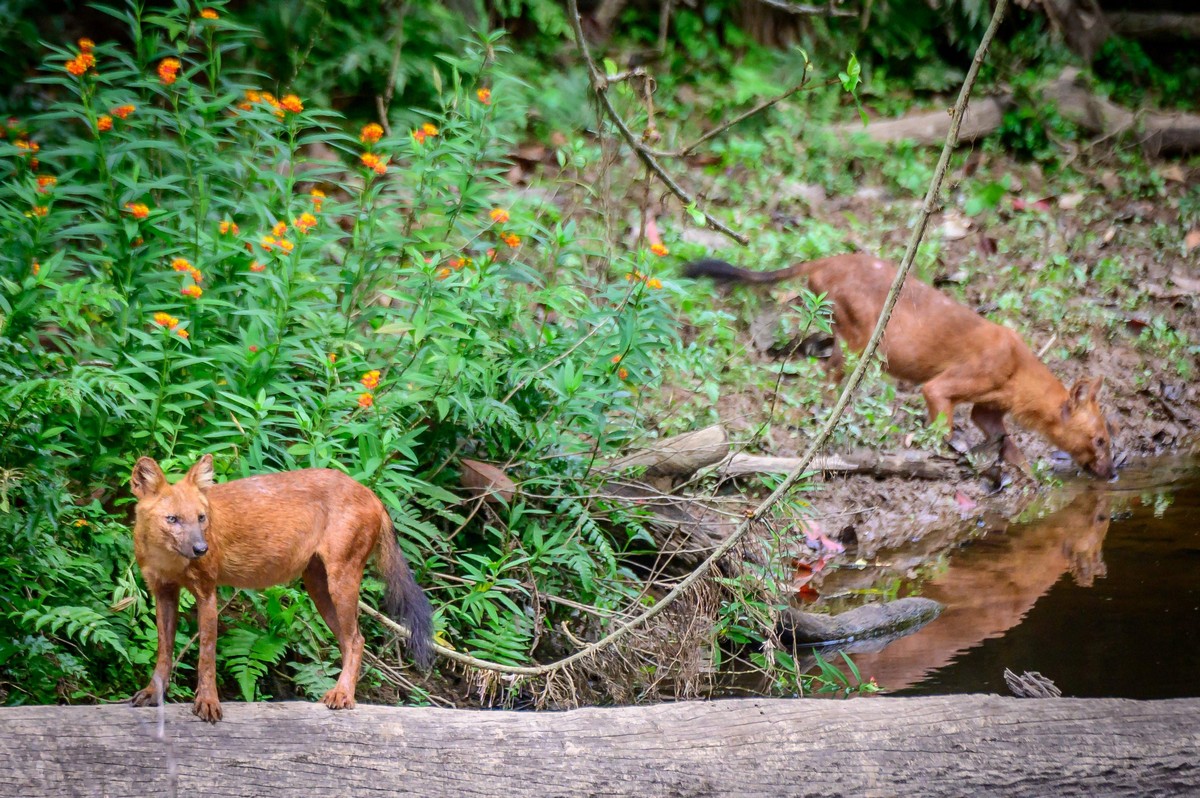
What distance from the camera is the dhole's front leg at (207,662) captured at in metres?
3.26

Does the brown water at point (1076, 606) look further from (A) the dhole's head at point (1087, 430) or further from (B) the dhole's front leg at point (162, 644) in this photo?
(B) the dhole's front leg at point (162, 644)

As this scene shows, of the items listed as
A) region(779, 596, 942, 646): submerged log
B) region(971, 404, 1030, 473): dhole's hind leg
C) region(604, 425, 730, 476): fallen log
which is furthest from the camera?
region(971, 404, 1030, 473): dhole's hind leg

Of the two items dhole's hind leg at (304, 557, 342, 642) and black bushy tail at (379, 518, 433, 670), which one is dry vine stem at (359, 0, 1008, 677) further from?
dhole's hind leg at (304, 557, 342, 642)

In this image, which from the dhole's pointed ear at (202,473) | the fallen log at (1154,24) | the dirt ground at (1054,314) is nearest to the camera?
the dhole's pointed ear at (202,473)

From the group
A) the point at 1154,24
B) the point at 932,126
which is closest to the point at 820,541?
the point at 932,126

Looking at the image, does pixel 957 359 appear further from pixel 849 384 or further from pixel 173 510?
pixel 173 510

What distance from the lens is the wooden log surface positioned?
317 cm

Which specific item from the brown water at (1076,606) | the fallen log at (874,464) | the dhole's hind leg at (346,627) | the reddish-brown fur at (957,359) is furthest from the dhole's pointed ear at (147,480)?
the reddish-brown fur at (957,359)

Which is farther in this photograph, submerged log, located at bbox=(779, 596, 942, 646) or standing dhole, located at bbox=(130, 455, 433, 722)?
submerged log, located at bbox=(779, 596, 942, 646)

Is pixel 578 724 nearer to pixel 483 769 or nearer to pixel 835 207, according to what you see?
pixel 483 769

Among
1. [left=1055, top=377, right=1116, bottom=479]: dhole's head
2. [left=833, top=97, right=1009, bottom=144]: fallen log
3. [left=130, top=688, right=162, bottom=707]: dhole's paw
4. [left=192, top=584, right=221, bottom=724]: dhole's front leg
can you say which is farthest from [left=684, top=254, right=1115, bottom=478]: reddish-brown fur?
[left=130, top=688, right=162, bottom=707]: dhole's paw

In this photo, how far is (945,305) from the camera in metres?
7.74

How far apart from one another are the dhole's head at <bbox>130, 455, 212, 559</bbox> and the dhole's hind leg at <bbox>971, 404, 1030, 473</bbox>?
5903mm

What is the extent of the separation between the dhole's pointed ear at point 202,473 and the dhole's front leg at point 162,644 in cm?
30
